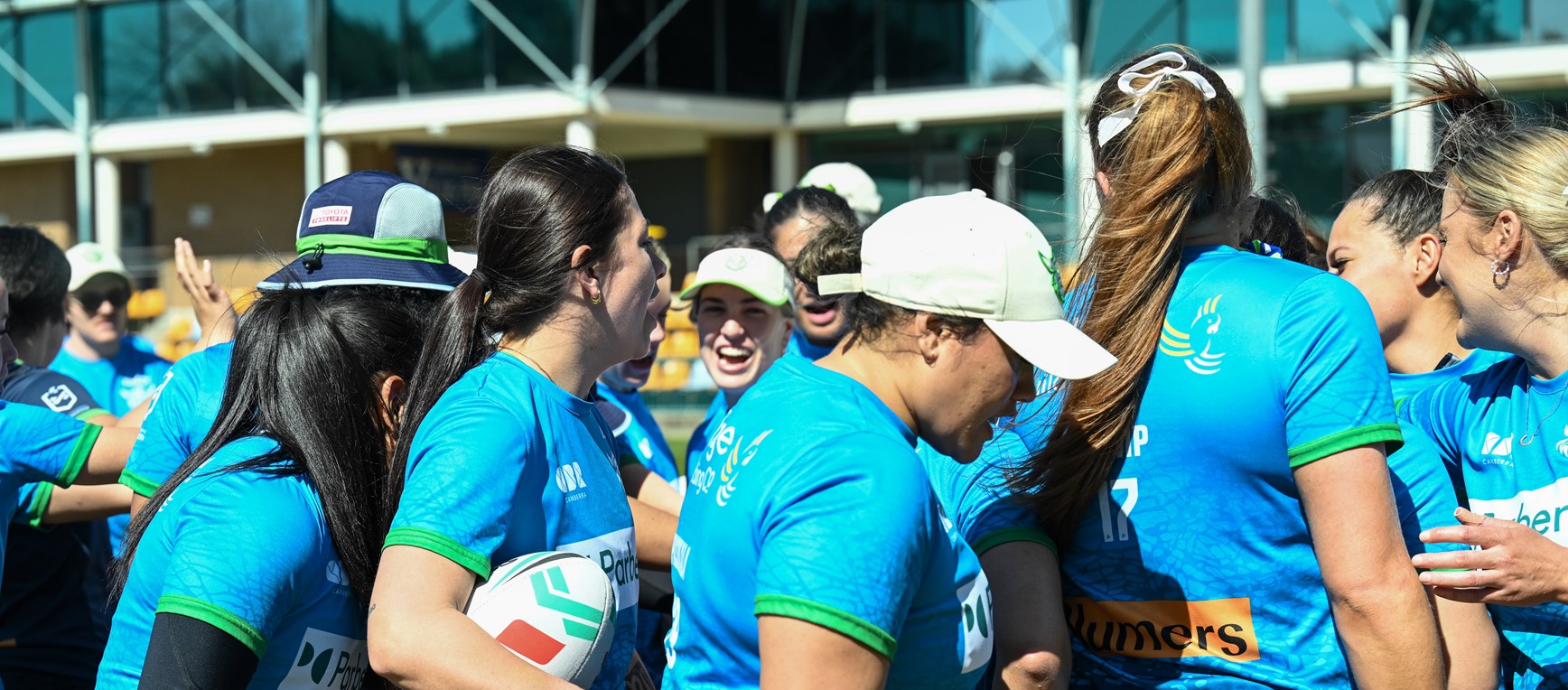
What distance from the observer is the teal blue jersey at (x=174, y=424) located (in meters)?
3.32

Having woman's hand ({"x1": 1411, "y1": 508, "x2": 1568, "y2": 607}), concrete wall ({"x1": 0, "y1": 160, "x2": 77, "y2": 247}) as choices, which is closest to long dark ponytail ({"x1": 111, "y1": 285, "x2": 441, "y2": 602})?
woman's hand ({"x1": 1411, "y1": 508, "x2": 1568, "y2": 607})

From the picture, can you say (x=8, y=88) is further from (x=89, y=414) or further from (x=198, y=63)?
(x=89, y=414)

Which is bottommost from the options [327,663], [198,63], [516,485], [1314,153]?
[327,663]

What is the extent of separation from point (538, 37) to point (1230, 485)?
73.6 feet

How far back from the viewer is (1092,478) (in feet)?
8.62

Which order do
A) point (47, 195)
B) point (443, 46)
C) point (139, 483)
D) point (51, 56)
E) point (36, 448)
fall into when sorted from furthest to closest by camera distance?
point (47, 195) < point (51, 56) < point (443, 46) < point (36, 448) < point (139, 483)

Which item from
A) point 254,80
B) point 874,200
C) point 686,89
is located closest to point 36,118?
point 254,80

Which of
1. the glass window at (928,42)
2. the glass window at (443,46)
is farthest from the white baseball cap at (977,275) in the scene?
the glass window at (928,42)

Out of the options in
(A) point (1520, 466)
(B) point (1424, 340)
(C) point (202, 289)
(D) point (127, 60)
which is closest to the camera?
(A) point (1520, 466)

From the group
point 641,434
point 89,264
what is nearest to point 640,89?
point 89,264

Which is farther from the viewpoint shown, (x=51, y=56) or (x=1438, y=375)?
(x=51, y=56)

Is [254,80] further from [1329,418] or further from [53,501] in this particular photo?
[1329,418]

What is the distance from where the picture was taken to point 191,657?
2.38 meters

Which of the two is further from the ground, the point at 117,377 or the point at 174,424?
the point at 174,424
